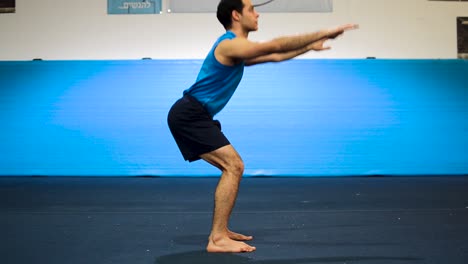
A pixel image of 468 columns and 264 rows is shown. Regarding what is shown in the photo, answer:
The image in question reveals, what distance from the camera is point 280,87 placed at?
695 centimetres

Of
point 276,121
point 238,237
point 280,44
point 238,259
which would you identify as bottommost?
point 276,121

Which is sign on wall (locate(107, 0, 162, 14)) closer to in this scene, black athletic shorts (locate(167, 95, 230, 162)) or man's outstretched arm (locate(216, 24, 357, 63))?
black athletic shorts (locate(167, 95, 230, 162))

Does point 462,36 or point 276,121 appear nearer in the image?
point 276,121

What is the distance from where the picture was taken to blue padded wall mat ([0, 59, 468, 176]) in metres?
6.88

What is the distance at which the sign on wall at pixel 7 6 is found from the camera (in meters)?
7.33

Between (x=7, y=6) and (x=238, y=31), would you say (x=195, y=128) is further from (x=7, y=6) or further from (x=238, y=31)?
(x=7, y=6)

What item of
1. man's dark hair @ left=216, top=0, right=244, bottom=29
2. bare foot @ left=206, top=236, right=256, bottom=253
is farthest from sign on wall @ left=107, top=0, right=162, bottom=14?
bare foot @ left=206, top=236, right=256, bottom=253

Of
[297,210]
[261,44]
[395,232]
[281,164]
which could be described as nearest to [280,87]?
[281,164]

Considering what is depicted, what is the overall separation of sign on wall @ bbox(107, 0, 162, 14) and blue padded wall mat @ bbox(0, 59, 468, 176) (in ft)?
2.05

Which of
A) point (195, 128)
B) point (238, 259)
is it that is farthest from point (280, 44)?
point (238, 259)

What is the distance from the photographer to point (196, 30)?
7.21m

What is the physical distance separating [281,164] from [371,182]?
106 centimetres

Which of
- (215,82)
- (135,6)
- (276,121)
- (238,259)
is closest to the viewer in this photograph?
(238,259)

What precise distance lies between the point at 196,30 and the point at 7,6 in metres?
2.23
